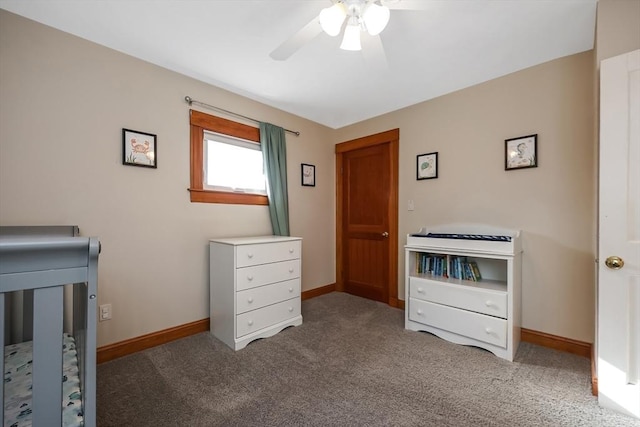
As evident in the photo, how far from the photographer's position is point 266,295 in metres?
2.35

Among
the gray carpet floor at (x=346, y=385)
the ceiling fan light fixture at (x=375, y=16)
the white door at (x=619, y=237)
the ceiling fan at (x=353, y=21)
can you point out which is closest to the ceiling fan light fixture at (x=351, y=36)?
the ceiling fan at (x=353, y=21)

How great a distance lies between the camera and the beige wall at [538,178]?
201 cm

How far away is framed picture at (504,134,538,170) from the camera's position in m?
2.20

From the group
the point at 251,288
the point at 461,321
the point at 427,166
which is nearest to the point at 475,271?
the point at 461,321

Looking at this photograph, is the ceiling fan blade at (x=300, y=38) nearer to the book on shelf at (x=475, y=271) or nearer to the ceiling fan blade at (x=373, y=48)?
the ceiling fan blade at (x=373, y=48)

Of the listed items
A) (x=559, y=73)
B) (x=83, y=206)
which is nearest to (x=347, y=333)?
(x=83, y=206)

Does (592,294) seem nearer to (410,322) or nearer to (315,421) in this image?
(410,322)

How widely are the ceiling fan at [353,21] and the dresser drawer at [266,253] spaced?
4.78 feet

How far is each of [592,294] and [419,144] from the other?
189 cm

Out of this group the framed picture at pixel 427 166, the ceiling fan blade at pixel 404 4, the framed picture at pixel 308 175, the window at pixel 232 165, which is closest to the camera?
the ceiling fan blade at pixel 404 4

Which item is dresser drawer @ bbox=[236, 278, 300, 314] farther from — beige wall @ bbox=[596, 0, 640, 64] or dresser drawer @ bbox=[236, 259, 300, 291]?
beige wall @ bbox=[596, 0, 640, 64]

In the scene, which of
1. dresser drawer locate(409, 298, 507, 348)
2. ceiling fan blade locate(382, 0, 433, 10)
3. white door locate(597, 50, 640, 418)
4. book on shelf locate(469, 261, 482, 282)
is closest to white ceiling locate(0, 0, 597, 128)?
ceiling fan blade locate(382, 0, 433, 10)

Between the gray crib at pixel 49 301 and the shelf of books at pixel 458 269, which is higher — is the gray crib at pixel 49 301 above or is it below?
above

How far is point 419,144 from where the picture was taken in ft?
9.54
